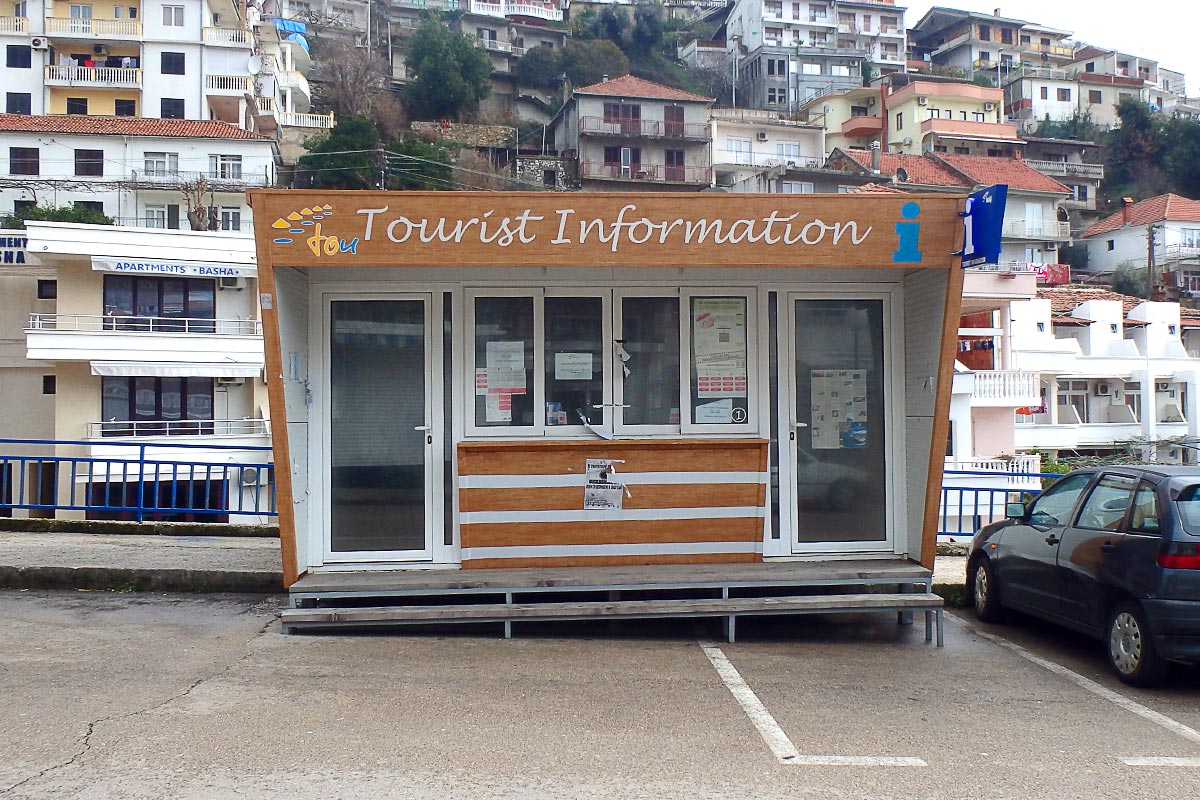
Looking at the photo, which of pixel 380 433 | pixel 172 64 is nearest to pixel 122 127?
pixel 172 64

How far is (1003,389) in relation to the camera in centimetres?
3462

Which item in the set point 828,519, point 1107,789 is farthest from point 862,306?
point 1107,789

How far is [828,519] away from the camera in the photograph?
8492 mm

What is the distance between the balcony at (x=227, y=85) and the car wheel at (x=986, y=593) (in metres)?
54.6

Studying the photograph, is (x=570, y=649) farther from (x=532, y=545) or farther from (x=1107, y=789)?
(x=1107, y=789)

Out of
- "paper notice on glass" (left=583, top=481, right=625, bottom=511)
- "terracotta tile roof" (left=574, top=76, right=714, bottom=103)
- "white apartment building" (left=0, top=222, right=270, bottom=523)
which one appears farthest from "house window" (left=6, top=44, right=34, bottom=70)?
"paper notice on glass" (left=583, top=481, right=625, bottom=511)

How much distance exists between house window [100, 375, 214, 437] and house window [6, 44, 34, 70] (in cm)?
3229

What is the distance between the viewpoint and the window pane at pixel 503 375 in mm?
8242

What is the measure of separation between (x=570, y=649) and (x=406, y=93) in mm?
69031

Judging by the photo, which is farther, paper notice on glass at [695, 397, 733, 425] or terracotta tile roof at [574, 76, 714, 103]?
terracotta tile roof at [574, 76, 714, 103]

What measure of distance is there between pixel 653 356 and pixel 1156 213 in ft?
224

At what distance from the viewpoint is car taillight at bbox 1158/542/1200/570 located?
6465 millimetres

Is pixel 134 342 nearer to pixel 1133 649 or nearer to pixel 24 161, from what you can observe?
pixel 24 161

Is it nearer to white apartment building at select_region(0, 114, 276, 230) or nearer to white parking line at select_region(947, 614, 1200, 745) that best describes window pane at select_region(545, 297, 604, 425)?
white parking line at select_region(947, 614, 1200, 745)
